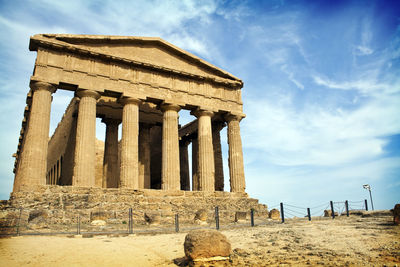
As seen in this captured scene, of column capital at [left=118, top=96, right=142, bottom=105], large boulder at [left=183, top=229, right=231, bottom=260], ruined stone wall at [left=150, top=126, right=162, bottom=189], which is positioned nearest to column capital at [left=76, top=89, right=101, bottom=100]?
column capital at [left=118, top=96, right=142, bottom=105]

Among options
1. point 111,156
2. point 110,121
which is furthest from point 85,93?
point 111,156

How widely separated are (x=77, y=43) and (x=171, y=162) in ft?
30.4

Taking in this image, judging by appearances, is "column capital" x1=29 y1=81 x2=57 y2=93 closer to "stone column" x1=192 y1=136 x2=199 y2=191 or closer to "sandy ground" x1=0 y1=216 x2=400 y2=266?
"sandy ground" x1=0 y1=216 x2=400 y2=266

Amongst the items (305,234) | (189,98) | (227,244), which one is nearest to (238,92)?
(189,98)

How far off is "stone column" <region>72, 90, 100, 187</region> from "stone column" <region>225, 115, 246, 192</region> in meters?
9.45

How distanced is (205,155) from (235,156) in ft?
7.89

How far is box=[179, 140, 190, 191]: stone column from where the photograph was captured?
93.1 feet

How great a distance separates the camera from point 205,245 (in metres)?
7.36

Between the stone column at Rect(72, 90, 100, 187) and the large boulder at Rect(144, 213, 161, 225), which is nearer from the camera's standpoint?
the large boulder at Rect(144, 213, 161, 225)

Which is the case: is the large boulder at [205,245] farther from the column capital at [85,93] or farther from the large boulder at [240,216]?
the column capital at [85,93]

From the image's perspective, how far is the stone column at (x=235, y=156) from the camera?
22.6m

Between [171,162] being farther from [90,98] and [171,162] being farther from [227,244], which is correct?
[227,244]

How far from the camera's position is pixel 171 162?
2089cm

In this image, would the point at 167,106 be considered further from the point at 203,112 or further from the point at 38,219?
the point at 38,219
